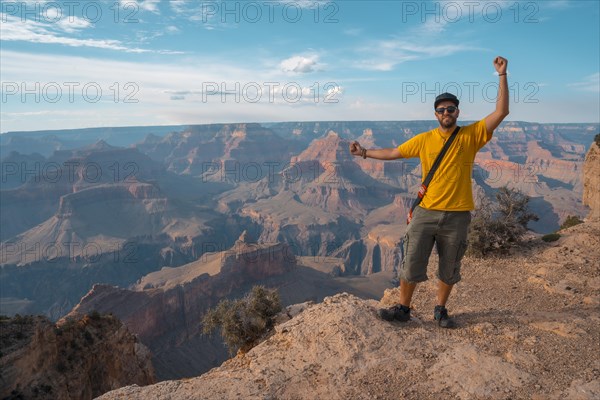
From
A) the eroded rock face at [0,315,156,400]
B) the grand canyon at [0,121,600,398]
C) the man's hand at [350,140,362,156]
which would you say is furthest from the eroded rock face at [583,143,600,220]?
the eroded rock face at [0,315,156,400]

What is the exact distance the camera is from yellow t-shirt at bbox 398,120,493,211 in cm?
466

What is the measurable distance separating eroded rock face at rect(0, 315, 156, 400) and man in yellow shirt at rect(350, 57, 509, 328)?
40.2 feet

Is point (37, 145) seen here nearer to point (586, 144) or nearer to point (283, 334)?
point (283, 334)

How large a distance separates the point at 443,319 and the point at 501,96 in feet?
10.2

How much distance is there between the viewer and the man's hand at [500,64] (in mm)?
4336

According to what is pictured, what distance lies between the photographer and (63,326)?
14891mm

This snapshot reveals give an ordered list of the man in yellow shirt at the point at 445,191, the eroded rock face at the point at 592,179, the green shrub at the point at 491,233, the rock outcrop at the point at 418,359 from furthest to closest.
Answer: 1. the eroded rock face at the point at 592,179
2. the green shrub at the point at 491,233
3. the man in yellow shirt at the point at 445,191
4. the rock outcrop at the point at 418,359

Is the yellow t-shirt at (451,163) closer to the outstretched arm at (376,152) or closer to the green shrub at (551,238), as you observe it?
the outstretched arm at (376,152)

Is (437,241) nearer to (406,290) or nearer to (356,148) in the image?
(406,290)

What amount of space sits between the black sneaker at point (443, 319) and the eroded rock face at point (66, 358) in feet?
41.6

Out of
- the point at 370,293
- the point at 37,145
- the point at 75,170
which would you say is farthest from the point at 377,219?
the point at 37,145

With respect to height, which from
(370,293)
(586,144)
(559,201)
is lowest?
(370,293)

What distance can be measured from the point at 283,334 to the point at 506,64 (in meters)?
4.52

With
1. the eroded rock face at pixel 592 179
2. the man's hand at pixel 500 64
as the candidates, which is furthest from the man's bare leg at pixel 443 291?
the eroded rock face at pixel 592 179
